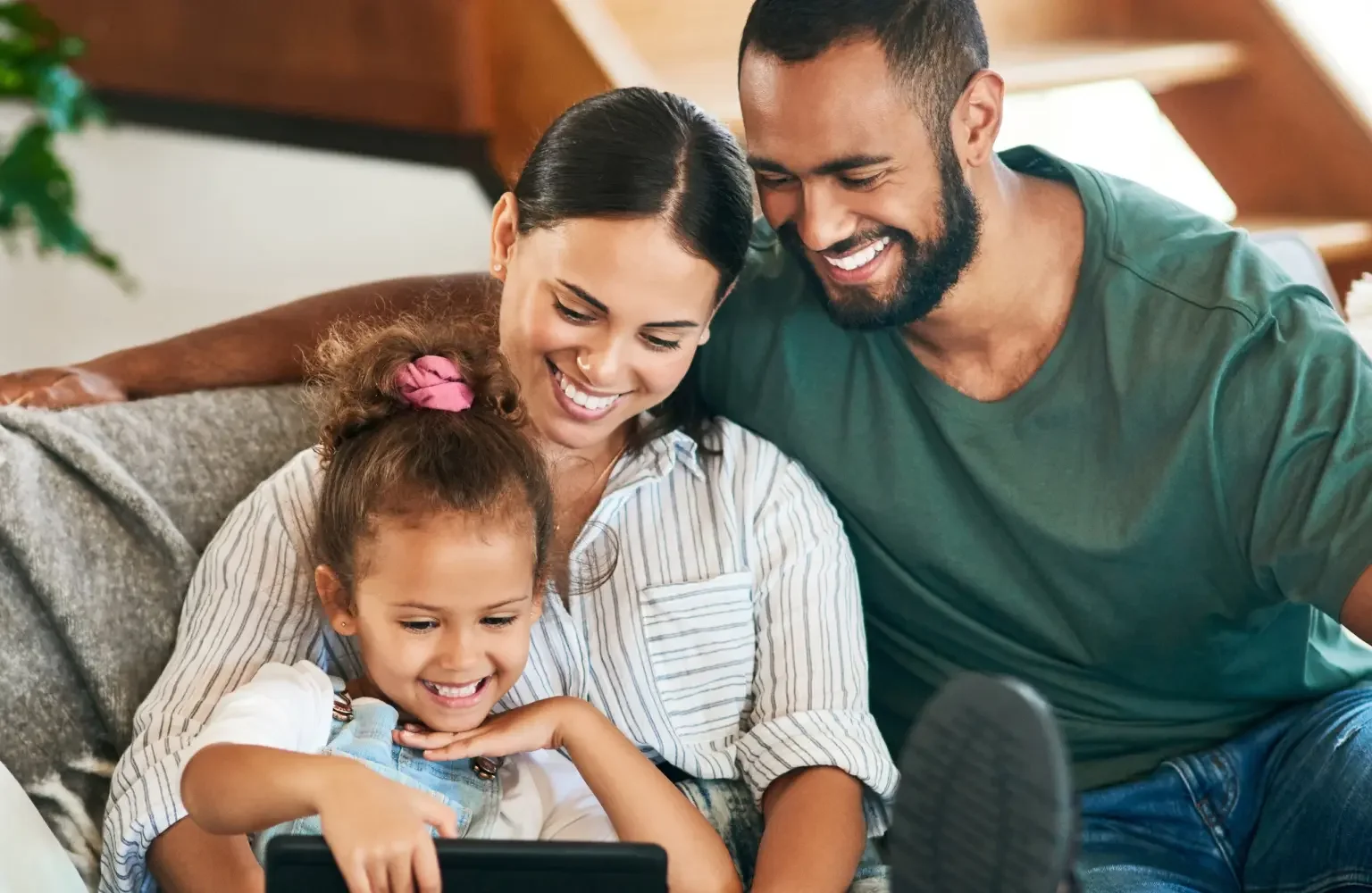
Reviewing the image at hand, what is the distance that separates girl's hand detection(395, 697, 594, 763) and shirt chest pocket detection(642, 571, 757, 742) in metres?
0.17

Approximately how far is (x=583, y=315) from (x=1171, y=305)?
0.56m

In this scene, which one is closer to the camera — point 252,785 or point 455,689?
point 252,785

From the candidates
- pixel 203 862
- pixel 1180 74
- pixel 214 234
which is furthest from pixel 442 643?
pixel 214 234

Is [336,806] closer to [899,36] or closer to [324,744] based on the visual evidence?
[324,744]

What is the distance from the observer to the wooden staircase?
7.59 feet

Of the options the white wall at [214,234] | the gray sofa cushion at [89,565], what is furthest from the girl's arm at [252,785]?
the white wall at [214,234]

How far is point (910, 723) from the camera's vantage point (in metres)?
1.65

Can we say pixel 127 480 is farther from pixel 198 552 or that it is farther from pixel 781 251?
pixel 781 251

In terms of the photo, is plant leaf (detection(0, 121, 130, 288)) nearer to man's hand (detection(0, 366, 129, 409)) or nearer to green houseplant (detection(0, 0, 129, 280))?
green houseplant (detection(0, 0, 129, 280))

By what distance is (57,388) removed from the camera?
5.41 ft

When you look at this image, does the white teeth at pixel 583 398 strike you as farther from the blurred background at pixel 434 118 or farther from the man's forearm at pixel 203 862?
the blurred background at pixel 434 118

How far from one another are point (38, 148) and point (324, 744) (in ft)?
2.64

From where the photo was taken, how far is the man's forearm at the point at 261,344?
5.74 ft

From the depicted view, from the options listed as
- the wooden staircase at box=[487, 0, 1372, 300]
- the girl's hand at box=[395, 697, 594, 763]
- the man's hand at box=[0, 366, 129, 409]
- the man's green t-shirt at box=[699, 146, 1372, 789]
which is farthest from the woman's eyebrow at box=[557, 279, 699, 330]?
the wooden staircase at box=[487, 0, 1372, 300]
